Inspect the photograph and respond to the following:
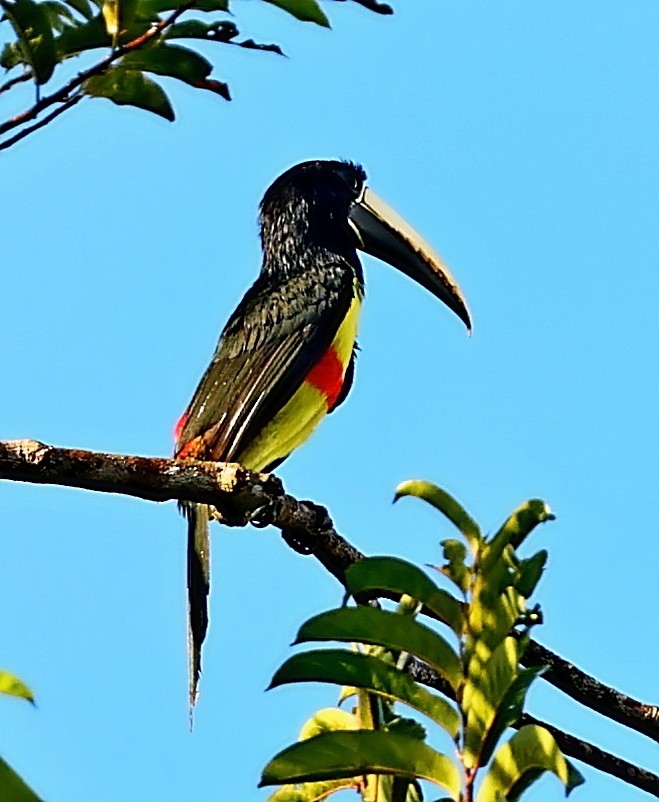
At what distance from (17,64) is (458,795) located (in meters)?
1.76

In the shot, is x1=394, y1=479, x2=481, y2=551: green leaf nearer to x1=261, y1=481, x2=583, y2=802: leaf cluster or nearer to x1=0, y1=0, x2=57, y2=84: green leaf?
x1=261, y1=481, x2=583, y2=802: leaf cluster

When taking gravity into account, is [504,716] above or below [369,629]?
below

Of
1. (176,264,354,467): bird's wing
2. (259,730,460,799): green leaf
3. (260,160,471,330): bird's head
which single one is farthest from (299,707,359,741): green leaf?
(260,160,471,330): bird's head

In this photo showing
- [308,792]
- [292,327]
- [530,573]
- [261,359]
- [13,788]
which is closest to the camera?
[13,788]

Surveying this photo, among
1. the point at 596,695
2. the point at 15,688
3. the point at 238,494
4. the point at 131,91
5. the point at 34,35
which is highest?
the point at 131,91

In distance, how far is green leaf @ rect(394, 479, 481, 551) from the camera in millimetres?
1920

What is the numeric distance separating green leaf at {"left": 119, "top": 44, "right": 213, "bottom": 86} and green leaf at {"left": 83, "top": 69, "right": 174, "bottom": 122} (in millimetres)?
97

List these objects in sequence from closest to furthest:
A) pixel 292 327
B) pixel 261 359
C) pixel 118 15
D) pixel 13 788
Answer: pixel 13 788 → pixel 118 15 → pixel 261 359 → pixel 292 327

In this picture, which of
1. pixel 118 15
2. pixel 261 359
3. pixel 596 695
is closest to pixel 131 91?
pixel 118 15

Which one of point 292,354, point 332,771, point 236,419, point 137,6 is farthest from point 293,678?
point 292,354

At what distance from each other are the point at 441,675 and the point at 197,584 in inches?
128

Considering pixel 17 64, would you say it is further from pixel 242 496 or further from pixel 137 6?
pixel 242 496

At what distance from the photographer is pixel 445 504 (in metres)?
2.03

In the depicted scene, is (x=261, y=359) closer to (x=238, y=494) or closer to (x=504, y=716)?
(x=238, y=494)
